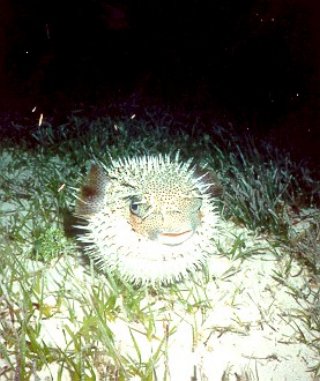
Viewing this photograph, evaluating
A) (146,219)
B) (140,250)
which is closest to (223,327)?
(140,250)

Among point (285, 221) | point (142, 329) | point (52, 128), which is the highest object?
point (52, 128)

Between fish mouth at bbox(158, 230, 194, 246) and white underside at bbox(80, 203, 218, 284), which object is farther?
white underside at bbox(80, 203, 218, 284)

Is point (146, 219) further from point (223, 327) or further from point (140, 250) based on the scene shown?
point (223, 327)

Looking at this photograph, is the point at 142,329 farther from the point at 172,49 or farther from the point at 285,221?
the point at 172,49

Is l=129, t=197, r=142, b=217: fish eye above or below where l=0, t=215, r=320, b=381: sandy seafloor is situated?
above

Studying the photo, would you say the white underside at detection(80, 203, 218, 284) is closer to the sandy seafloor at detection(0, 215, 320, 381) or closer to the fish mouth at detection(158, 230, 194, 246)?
the fish mouth at detection(158, 230, 194, 246)

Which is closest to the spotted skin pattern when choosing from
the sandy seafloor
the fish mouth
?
the fish mouth

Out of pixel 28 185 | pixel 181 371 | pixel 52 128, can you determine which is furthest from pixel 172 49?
pixel 181 371
